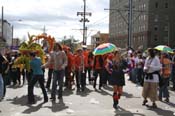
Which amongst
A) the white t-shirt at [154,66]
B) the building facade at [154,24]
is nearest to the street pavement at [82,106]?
the white t-shirt at [154,66]

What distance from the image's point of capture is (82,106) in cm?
1381

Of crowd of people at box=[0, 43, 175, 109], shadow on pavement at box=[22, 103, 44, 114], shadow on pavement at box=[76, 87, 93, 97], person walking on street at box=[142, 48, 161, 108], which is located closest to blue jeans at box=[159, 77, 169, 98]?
crowd of people at box=[0, 43, 175, 109]

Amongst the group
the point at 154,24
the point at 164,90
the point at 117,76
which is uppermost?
the point at 154,24

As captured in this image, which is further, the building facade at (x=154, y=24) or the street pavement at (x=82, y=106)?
the building facade at (x=154, y=24)

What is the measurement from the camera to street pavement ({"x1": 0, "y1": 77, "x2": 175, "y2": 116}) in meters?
12.4

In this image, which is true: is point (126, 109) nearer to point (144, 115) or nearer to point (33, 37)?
point (144, 115)

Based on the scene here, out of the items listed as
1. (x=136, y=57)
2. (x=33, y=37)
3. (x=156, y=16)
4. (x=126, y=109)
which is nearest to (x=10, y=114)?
(x=126, y=109)

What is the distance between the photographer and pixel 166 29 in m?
114

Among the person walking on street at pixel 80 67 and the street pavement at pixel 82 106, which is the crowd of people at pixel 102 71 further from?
the street pavement at pixel 82 106

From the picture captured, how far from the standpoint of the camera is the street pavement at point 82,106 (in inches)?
490

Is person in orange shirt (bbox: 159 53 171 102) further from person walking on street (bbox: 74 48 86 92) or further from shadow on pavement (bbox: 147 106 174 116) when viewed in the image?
person walking on street (bbox: 74 48 86 92)

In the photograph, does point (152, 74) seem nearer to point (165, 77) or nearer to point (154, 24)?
point (165, 77)

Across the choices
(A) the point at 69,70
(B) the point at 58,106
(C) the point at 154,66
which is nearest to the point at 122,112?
(C) the point at 154,66

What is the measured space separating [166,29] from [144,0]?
8881 mm
